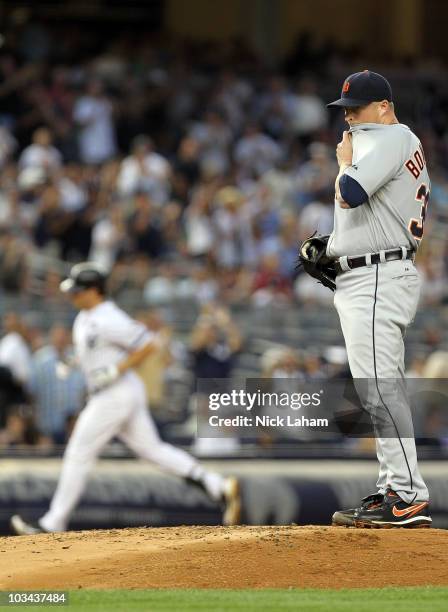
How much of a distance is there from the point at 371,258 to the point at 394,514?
3.94 ft

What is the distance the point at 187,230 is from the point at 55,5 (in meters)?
8.85

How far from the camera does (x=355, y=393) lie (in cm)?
631

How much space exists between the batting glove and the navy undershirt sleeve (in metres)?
4.52

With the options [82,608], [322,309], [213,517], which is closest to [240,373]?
[322,309]

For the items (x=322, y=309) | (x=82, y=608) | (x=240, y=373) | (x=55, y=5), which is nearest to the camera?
(x=82, y=608)

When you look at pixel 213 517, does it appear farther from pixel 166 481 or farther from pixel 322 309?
pixel 322 309

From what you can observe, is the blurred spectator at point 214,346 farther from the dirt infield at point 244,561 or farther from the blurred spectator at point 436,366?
the dirt infield at point 244,561

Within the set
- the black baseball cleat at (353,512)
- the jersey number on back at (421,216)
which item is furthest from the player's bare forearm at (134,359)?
the jersey number on back at (421,216)

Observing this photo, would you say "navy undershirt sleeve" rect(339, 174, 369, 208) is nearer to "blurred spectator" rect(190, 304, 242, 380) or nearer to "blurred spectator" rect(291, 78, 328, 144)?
"blurred spectator" rect(190, 304, 242, 380)

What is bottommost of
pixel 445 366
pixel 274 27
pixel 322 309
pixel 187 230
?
pixel 445 366

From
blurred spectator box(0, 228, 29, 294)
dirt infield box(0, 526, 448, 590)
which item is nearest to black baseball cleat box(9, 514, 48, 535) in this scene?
dirt infield box(0, 526, 448, 590)

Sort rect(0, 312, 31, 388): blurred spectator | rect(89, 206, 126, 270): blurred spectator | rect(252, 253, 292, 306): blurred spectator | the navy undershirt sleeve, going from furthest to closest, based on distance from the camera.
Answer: rect(252, 253, 292, 306): blurred spectator → rect(89, 206, 126, 270): blurred spectator → rect(0, 312, 31, 388): blurred spectator → the navy undershirt sleeve

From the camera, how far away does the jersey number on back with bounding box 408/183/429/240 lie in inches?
247

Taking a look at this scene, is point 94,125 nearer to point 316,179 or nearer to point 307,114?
point 316,179
